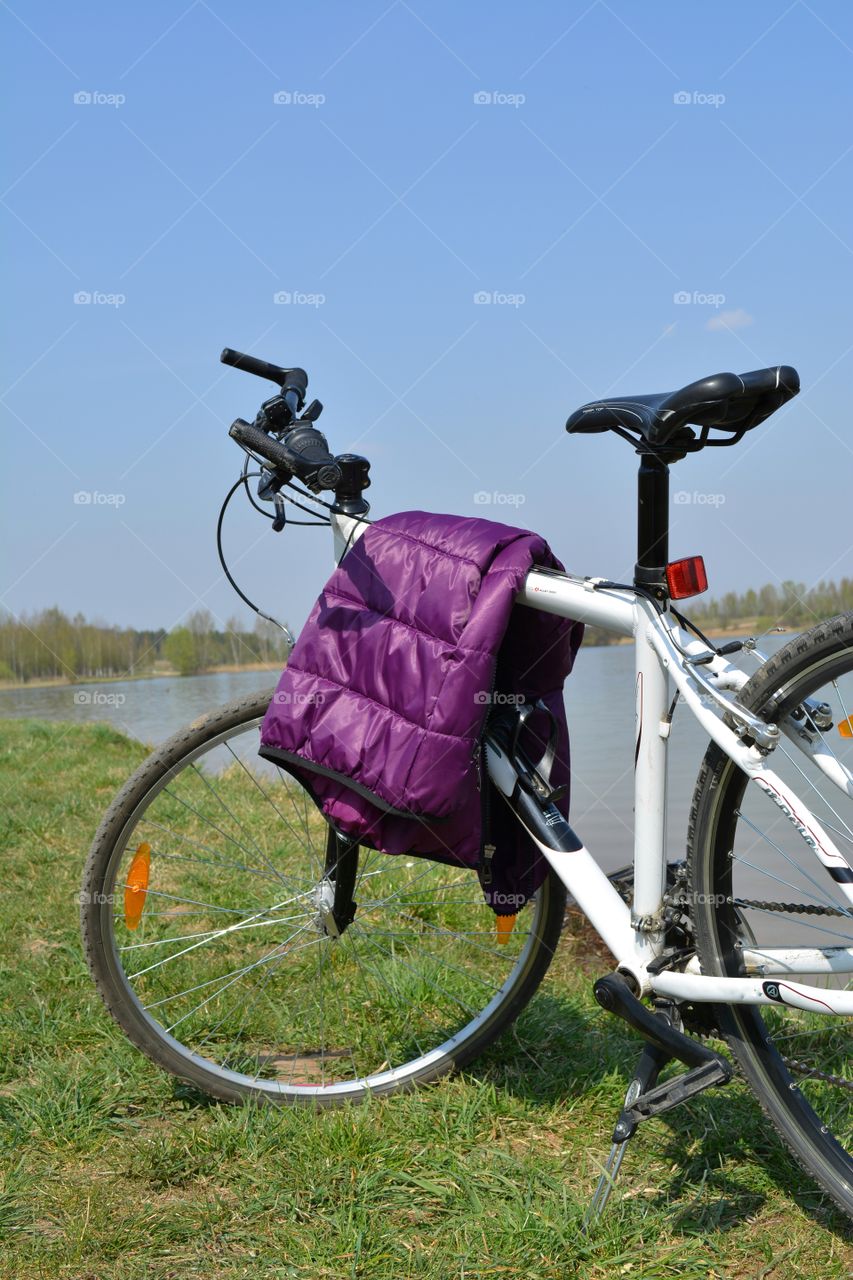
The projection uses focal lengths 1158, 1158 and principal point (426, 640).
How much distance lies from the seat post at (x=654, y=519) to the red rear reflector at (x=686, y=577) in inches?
1.5

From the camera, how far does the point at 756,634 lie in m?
2.01

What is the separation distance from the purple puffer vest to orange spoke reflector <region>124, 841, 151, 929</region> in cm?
46

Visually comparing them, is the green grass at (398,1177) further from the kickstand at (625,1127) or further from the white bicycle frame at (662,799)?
the white bicycle frame at (662,799)

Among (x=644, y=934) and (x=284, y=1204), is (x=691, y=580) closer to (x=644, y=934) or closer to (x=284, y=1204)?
(x=644, y=934)

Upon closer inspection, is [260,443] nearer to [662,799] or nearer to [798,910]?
[662,799]

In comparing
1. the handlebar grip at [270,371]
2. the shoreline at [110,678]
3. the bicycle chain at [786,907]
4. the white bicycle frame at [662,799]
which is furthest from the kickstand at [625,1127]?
the shoreline at [110,678]

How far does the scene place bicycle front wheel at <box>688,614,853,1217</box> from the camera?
1851mm

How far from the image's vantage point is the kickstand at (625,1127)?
200 centimetres

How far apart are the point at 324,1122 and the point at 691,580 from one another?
127cm

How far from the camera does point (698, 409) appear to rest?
1828 mm

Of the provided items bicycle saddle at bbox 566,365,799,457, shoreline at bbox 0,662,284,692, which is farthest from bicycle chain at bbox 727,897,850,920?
shoreline at bbox 0,662,284,692

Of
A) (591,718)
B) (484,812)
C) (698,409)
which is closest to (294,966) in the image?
(484,812)

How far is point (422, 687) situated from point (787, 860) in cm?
71

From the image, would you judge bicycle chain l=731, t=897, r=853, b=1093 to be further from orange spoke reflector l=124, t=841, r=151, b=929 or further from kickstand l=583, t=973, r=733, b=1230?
orange spoke reflector l=124, t=841, r=151, b=929
